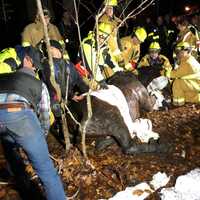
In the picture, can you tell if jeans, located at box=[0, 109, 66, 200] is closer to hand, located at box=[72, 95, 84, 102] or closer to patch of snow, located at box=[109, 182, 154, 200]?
patch of snow, located at box=[109, 182, 154, 200]

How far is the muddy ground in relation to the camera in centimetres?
492

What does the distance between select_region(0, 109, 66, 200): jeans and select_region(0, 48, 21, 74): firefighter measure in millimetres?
1338

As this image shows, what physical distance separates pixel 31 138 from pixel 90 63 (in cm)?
338

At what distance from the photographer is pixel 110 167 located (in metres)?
5.31

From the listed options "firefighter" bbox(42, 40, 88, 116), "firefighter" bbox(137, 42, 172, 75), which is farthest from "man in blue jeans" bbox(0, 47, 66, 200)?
"firefighter" bbox(137, 42, 172, 75)

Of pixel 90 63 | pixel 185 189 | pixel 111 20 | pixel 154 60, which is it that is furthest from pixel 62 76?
pixel 154 60

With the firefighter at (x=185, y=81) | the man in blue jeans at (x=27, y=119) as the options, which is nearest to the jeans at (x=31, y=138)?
the man in blue jeans at (x=27, y=119)

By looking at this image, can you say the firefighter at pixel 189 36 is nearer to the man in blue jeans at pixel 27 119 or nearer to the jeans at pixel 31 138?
the man in blue jeans at pixel 27 119

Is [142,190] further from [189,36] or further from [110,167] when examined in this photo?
[189,36]

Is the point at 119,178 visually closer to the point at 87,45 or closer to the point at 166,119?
the point at 166,119

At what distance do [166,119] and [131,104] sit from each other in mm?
763

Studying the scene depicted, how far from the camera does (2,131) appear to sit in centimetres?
402

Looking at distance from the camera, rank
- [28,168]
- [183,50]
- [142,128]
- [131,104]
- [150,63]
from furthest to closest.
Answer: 1. [150,63]
2. [183,50]
3. [131,104]
4. [142,128]
5. [28,168]

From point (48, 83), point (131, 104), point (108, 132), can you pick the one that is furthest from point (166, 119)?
point (48, 83)
